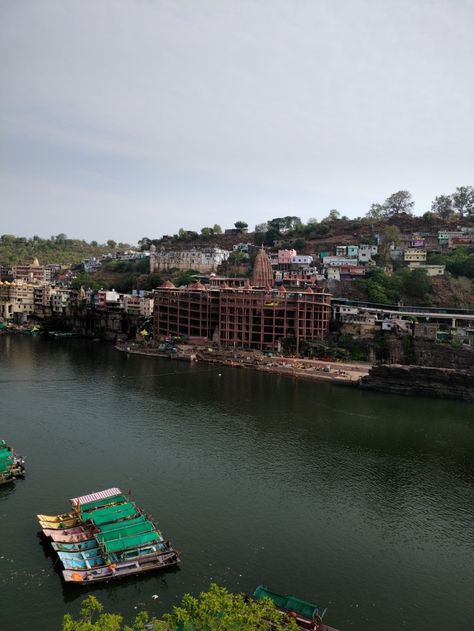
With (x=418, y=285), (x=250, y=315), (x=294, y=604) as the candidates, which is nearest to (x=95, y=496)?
(x=294, y=604)

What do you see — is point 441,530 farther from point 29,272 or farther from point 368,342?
point 29,272

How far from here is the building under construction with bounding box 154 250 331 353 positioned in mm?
55750

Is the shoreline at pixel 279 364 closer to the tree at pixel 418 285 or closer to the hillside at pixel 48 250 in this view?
the tree at pixel 418 285

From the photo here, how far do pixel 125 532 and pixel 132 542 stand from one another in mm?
598

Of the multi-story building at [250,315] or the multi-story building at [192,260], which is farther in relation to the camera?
the multi-story building at [192,260]

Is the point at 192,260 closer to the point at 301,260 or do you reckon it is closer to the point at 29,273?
the point at 301,260

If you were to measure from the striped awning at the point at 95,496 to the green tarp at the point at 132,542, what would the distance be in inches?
121

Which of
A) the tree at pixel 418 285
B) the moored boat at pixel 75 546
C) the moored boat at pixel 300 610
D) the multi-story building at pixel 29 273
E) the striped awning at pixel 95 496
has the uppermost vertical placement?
the multi-story building at pixel 29 273

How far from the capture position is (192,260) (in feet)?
290

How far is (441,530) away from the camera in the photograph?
71.1 ft

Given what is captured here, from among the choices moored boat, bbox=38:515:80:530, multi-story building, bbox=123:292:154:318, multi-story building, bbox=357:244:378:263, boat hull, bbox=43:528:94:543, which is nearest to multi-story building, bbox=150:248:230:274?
multi-story building, bbox=123:292:154:318

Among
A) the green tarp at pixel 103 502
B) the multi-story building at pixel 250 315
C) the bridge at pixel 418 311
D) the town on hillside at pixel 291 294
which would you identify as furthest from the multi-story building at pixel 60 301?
the green tarp at pixel 103 502

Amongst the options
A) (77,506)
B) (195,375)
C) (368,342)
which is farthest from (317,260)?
(77,506)

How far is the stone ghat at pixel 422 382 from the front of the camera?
141ft
